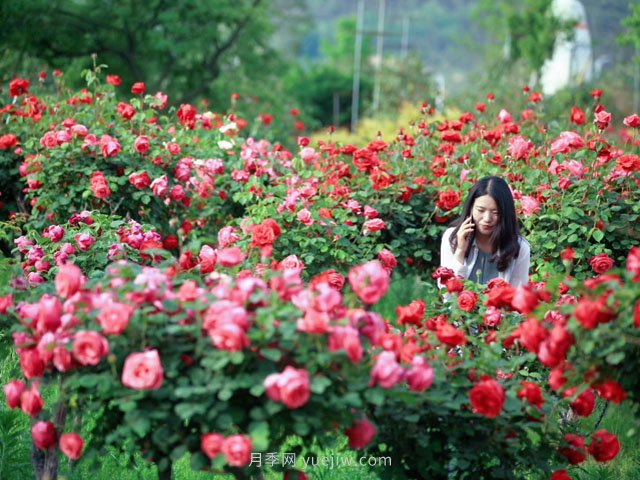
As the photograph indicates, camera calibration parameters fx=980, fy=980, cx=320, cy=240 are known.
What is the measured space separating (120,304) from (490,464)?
1.18 metres

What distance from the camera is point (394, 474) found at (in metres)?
2.63

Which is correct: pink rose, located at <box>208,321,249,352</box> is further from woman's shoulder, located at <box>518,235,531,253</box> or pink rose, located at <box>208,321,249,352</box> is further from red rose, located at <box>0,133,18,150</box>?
red rose, located at <box>0,133,18,150</box>

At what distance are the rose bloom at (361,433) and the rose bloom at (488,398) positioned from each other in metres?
0.26

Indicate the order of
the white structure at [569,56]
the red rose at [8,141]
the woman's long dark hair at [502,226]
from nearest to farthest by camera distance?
the woman's long dark hair at [502,226] → the red rose at [8,141] → the white structure at [569,56]

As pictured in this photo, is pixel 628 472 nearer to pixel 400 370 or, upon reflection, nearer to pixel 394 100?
pixel 400 370

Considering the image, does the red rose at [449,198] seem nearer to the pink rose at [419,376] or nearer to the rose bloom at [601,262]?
the rose bloom at [601,262]

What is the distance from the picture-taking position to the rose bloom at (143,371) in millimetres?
2145

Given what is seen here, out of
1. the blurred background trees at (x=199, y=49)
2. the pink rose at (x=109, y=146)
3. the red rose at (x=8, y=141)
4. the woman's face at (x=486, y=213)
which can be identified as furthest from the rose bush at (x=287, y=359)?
the blurred background trees at (x=199, y=49)

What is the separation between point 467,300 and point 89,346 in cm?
131

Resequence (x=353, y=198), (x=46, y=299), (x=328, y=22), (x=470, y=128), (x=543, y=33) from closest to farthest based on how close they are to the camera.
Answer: (x=46, y=299)
(x=353, y=198)
(x=470, y=128)
(x=543, y=33)
(x=328, y=22)

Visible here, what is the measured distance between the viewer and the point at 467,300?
3.08 meters

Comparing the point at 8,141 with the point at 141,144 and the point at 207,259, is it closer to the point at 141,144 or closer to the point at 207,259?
the point at 141,144

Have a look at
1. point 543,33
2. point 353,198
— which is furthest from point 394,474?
point 543,33

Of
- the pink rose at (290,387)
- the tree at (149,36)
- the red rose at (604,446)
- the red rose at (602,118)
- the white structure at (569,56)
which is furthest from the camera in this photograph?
the white structure at (569,56)
